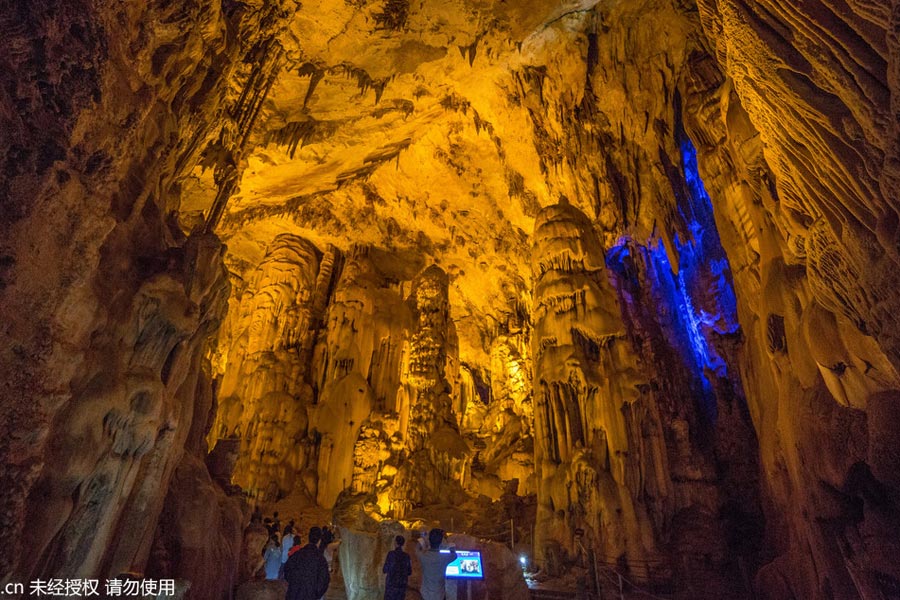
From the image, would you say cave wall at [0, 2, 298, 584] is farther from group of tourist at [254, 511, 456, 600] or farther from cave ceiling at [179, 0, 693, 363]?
cave ceiling at [179, 0, 693, 363]

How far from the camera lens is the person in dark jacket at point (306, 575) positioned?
13.5 feet

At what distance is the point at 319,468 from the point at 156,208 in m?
11.6

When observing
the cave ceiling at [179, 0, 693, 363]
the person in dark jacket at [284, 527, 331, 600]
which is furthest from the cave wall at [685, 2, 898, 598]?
the cave ceiling at [179, 0, 693, 363]

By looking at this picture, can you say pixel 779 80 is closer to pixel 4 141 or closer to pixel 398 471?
pixel 4 141

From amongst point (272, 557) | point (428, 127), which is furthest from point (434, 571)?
point (428, 127)

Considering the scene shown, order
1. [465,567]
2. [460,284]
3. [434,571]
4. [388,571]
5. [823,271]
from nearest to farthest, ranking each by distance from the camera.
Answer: [823,271]
[388,571]
[434,571]
[465,567]
[460,284]

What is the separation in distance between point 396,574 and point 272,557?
3.49 m

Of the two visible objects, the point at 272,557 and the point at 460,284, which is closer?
the point at 272,557

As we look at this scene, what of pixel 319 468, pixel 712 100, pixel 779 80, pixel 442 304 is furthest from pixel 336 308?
pixel 779 80

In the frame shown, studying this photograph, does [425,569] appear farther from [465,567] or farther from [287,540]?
[287,540]

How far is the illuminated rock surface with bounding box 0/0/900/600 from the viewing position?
3137 millimetres

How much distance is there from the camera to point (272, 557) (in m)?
6.77

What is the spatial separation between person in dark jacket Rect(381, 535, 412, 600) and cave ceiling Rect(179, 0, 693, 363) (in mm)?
6728

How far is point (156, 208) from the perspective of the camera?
4.93 meters
